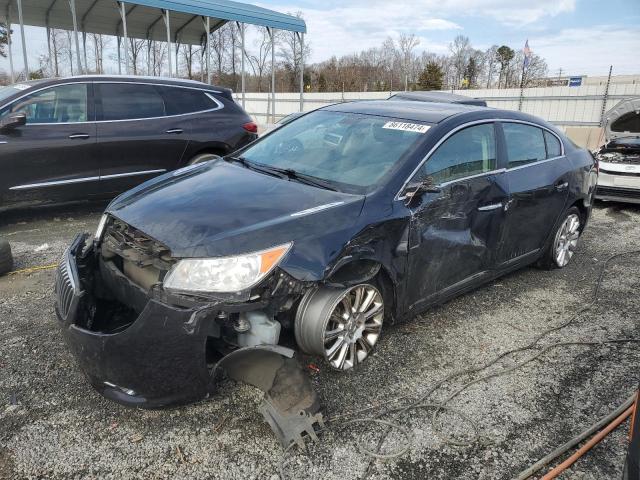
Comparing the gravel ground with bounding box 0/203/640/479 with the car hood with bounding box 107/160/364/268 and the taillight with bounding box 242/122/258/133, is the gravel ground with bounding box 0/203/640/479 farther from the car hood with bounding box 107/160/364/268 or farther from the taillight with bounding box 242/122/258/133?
the taillight with bounding box 242/122/258/133

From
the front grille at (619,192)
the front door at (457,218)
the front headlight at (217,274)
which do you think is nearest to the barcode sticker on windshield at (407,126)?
the front door at (457,218)

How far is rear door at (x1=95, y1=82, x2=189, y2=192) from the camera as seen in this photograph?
20.2ft

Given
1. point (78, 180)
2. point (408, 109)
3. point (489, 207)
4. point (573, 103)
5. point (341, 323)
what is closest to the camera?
point (341, 323)

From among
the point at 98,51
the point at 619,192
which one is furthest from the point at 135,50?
the point at 619,192

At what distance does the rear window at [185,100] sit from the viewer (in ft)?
21.9

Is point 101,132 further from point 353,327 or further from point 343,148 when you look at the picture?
point 353,327

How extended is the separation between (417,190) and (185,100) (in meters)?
4.68

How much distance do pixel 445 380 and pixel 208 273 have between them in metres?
1.61

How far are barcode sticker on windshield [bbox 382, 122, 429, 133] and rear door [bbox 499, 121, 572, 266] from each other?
948mm

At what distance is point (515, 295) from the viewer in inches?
176

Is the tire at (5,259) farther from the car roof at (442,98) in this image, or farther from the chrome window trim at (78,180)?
the car roof at (442,98)

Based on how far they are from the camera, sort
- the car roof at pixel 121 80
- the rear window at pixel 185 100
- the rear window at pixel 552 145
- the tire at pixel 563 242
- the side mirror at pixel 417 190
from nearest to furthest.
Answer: the side mirror at pixel 417 190 → the rear window at pixel 552 145 → the tire at pixel 563 242 → the car roof at pixel 121 80 → the rear window at pixel 185 100

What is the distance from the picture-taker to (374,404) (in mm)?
2789

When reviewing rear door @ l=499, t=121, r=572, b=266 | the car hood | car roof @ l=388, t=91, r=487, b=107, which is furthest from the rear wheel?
car roof @ l=388, t=91, r=487, b=107
